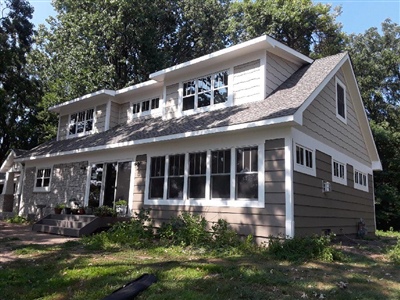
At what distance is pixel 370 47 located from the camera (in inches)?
1062

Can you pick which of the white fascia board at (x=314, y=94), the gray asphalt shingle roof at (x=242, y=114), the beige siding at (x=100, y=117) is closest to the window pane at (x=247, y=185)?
the gray asphalt shingle roof at (x=242, y=114)

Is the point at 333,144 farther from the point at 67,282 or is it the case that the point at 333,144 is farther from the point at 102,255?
the point at 67,282

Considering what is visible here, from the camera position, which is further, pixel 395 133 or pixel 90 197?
pixel 395 133

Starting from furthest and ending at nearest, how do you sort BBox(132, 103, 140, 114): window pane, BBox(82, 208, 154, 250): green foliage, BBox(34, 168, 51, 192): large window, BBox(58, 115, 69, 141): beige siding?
BBox(58, 115, 69, 141): beige siding
BBox(34, 168, 51, 192): large window
BBox(132, 103, 140, 114): window pane
BBox(82, 208, 154, 250): green foliage

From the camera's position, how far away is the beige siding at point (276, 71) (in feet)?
34.1

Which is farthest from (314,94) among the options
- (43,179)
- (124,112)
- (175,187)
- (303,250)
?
(43,179)

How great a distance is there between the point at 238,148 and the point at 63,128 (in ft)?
36.7

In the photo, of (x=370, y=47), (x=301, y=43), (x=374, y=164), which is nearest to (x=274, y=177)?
(x=374, y=164)

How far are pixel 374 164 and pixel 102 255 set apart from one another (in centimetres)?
1267

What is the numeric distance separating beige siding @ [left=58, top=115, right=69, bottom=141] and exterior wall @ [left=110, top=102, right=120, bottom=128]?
11.0 feet

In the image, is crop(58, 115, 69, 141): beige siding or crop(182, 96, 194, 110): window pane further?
crop(58, 115, 69, 141): beige siding

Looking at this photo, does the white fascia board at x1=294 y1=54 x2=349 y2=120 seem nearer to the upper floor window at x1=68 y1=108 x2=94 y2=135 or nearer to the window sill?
the window sill

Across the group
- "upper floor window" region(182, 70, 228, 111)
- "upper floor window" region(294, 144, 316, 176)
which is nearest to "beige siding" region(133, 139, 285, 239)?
"upper floor window" region(294, 144, 316, 176)

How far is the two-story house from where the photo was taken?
854 cm
